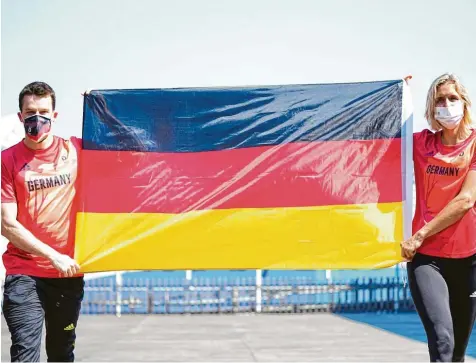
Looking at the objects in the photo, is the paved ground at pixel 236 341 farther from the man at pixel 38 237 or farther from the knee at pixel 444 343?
the knee at pixel 444 343

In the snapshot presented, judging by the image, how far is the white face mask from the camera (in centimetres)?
566

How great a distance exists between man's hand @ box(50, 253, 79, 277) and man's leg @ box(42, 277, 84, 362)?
12 cm

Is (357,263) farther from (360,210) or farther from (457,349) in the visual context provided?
(457,349)

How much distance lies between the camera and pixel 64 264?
572 cm

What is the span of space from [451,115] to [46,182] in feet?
9.18

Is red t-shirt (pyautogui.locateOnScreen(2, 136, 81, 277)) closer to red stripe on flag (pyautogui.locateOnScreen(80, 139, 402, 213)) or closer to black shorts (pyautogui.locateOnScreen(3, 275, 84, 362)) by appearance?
black shorts (pyautogui.locateOnScreen(3, 275, 84, 362))

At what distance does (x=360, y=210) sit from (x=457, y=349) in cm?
143

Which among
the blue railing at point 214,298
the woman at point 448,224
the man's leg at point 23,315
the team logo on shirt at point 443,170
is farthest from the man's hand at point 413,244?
the blue railing at point 214,298

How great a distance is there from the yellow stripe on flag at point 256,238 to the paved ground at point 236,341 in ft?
25.1

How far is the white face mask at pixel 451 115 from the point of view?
18.6 ft

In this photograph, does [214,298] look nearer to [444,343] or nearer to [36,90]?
[36,90]

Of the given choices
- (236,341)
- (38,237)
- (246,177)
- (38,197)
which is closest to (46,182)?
(38,197)

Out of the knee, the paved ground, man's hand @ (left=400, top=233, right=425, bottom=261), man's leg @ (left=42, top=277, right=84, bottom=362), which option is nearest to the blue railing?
the paved ground

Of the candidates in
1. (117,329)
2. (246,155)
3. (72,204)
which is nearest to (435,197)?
(246,155)
